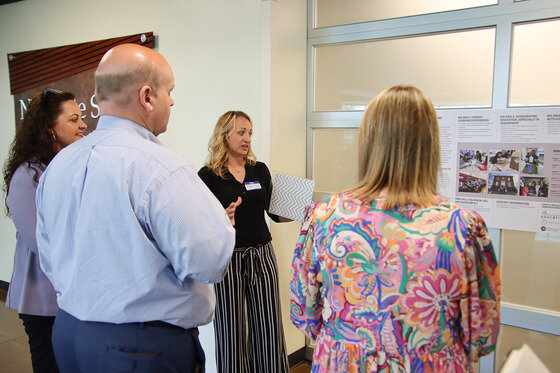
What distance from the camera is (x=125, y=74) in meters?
1.36

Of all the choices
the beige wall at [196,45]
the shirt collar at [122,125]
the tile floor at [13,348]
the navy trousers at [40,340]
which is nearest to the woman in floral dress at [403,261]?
the shirt collar at [122,125]

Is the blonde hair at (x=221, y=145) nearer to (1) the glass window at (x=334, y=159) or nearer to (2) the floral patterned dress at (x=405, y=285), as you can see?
(1) the glass window at (x=334, y=159)

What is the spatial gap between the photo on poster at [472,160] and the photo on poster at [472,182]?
2cm

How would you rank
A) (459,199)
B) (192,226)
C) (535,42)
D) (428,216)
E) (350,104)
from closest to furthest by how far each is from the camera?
1. (428,216)
2. (192,226)
3. (535,42)
4. (459,199)
5. (350,104)

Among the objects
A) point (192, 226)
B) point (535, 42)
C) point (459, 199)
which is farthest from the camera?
point (459, 199)

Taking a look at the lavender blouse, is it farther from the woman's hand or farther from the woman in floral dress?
the woman in floral dress

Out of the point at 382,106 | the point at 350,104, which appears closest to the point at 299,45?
the point at 350,104

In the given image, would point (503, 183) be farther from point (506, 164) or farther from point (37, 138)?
point (37, 138)

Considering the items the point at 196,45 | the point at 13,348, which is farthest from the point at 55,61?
the point at 13,348

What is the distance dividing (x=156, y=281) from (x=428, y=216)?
2.59ft

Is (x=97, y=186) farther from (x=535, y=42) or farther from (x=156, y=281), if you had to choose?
(x=535, y=42)

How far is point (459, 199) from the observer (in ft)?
7.97

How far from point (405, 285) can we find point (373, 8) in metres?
2.17

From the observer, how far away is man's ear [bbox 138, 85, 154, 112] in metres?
1.38
